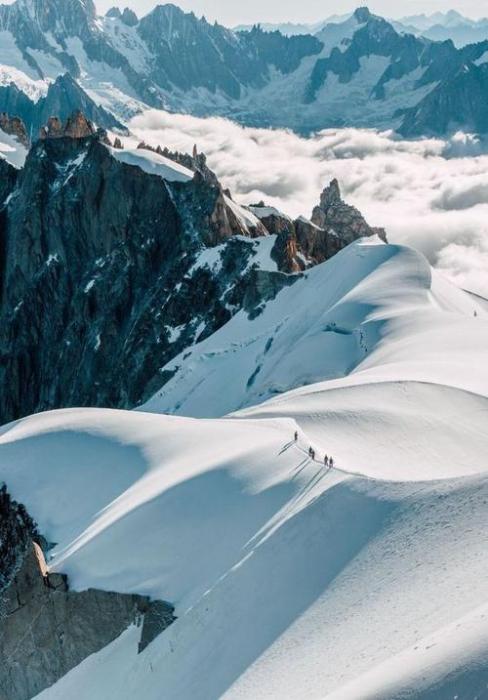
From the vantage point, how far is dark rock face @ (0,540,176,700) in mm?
32531

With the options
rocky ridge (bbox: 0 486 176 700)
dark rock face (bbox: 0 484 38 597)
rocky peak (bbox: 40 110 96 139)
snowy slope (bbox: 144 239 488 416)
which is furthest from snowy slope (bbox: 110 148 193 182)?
rocky ridge (bbox: 0 486 176 700)

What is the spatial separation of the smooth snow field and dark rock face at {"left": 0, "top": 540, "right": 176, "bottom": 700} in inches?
24.8

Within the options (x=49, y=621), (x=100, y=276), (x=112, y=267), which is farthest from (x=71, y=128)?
(x=49, y=621)

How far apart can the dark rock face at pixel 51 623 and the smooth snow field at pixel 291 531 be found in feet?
2.07

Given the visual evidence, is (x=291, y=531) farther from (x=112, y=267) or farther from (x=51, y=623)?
(x=112, y=267)

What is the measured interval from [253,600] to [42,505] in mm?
15650

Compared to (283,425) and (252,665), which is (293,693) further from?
(283,425)

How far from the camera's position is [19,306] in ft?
428

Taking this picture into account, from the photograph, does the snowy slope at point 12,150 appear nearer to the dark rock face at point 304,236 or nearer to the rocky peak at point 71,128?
the rocky peak at point 71,128

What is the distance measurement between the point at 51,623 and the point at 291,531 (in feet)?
36.9

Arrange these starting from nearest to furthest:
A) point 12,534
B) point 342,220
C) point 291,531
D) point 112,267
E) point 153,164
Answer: point 291,531 → point 12,534 → point 112,267 → point 153,164 → point 342,220

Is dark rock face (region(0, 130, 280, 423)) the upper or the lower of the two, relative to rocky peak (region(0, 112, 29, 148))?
lower

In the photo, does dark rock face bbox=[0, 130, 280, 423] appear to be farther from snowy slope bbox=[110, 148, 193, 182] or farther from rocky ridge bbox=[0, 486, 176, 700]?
rocky ridge bbox=[0, 486, 176, 700]

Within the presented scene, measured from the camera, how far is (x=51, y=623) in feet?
114
